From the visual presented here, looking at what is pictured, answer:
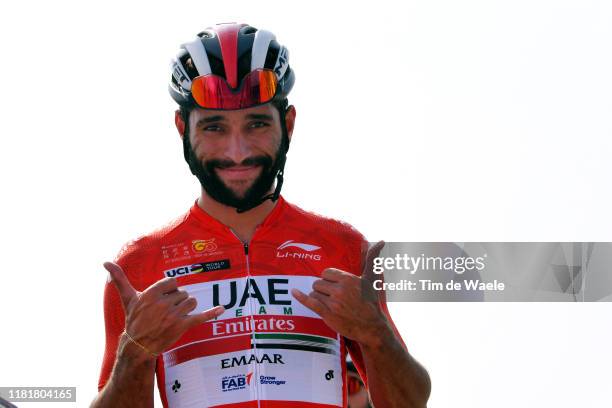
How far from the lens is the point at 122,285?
19.9 feet

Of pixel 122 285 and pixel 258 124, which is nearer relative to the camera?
pixel 122 285

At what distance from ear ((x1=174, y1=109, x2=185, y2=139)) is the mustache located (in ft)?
1.46

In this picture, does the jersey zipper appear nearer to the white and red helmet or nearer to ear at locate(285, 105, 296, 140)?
ear at locate(285, 105, 296, 140)

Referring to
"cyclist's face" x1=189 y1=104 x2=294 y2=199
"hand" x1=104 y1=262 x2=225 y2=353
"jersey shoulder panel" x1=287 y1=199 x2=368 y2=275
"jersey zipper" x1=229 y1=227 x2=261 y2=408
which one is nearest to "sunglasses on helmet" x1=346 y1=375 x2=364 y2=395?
"jersey shoulder panel" x1=287 y1=199 x2=368 y2=275

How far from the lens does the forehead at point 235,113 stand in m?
6.68

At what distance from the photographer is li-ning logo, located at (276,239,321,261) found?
6.86 metres

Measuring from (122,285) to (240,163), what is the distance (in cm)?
101

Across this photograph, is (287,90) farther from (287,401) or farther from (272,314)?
(287,401)

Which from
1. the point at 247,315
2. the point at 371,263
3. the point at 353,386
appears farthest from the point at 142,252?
the point at 353,386

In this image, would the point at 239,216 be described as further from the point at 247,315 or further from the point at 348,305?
the point at 348,305

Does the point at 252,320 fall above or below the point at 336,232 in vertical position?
below

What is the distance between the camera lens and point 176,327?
5844 millimetres

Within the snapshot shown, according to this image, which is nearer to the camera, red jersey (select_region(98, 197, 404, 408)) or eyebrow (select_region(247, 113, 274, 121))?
red jersey (select_region(98, 197, 404, 408))

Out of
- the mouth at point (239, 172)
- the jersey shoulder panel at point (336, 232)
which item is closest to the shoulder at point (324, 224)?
the jersey shoulder panel at point (336, 232)
